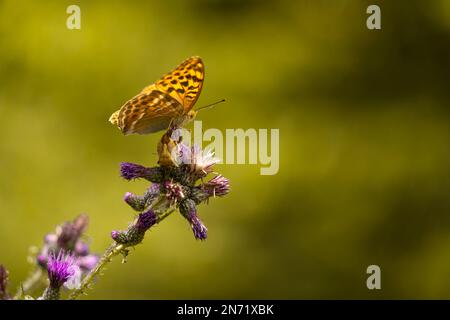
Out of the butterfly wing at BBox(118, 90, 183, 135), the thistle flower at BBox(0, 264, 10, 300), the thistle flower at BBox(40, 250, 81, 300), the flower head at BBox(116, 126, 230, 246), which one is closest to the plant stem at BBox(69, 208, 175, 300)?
the flower head at BBox(116, 126, 230, 246)

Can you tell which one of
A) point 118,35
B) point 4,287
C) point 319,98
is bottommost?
point 4,287

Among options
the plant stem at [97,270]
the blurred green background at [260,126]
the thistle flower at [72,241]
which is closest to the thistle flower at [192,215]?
the plant stem at [97,270]

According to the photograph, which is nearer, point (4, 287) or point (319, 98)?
point (4, 287)

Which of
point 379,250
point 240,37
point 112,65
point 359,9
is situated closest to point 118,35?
point 112,65

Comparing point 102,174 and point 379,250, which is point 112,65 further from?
point 379,250

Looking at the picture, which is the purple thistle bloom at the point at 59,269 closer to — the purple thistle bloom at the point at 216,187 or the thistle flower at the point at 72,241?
the thistle flower at the point at 72,241
